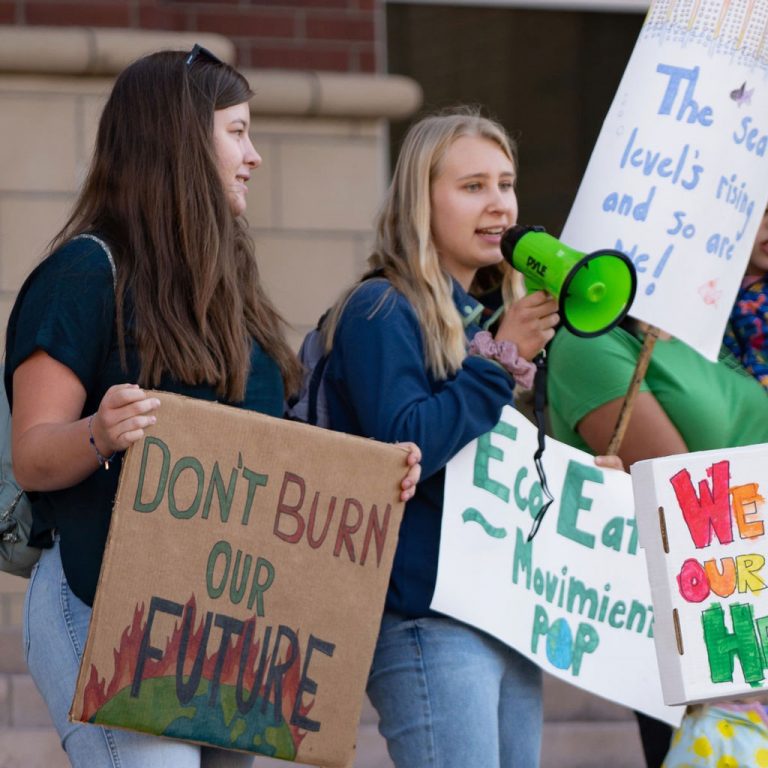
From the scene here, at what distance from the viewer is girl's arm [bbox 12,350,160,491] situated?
2.62 m

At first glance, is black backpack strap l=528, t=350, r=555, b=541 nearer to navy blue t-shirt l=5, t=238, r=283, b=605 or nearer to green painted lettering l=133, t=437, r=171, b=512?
navy blue t-shirt l=5, t=238, r=283, b=605

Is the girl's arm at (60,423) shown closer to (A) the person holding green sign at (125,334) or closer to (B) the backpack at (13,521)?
(A) the person holding green sign at (125,334)

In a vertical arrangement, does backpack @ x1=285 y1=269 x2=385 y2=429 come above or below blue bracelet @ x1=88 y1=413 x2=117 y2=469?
below

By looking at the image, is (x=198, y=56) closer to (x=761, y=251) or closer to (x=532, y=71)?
(x=761, y=251)

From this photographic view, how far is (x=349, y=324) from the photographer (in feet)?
10.8

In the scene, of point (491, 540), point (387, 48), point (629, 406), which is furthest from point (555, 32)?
point (491, 540)

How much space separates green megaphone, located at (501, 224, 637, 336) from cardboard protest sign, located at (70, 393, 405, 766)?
22.1 inches

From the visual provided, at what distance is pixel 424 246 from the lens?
344 cm

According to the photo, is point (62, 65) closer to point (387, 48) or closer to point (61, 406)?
point (387, 48)

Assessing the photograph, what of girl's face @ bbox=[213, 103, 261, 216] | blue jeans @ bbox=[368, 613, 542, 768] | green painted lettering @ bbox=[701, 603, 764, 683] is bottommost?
blue jeans @ bbox=[368, 613, 542, 768]

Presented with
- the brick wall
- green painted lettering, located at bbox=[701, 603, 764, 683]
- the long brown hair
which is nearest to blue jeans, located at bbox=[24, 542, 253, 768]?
the long brown hair

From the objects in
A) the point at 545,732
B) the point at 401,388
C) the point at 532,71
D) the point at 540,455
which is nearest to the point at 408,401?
the point at 401,388

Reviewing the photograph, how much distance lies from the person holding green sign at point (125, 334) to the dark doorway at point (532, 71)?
369 centimetres

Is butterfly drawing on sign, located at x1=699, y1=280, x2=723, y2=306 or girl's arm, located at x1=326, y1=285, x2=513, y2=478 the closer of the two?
girl's arm, located at x1=326, y1=285, x2=513, y2=478
